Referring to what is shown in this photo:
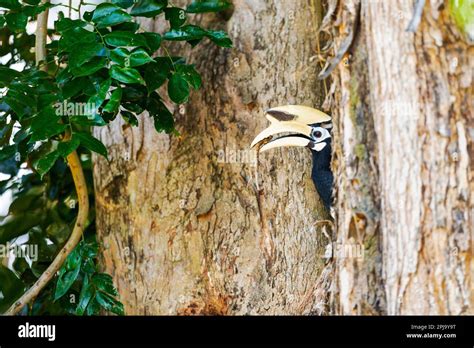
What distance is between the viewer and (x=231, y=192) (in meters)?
1.79

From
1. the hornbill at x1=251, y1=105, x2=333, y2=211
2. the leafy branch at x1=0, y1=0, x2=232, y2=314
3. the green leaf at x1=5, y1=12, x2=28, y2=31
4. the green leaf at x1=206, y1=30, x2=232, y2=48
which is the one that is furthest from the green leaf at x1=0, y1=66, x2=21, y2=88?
the hornbill at x1=251, y1=105, x2=333, y2=211

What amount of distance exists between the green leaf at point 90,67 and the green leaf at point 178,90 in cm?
18

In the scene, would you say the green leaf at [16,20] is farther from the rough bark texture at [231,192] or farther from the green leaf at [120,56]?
the rough bark texture at [231,192]

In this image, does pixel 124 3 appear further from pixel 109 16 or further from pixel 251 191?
pixel 251 191

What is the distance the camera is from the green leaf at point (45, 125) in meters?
1.49

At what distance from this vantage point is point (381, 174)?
1346mm

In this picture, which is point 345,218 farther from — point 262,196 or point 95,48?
point 95,48

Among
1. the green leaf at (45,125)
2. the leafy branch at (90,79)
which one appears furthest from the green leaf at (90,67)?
the green leaf at (45,125)

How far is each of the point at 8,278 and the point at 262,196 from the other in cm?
75

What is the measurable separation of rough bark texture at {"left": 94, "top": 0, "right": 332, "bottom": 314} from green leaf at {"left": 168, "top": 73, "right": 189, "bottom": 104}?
0.68 feet

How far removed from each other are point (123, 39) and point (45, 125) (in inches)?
9.1

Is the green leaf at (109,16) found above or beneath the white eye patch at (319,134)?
above

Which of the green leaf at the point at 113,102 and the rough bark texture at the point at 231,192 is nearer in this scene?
the green leaf at the point at 113,102
